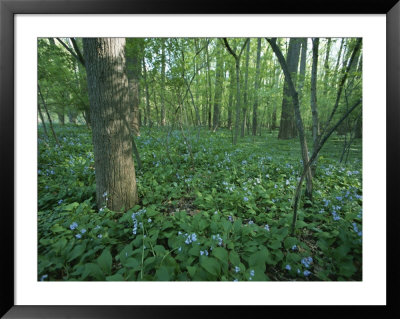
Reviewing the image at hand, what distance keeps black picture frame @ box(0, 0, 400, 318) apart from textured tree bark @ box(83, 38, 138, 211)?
1.38 feet

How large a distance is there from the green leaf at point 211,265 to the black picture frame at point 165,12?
288 millimetres

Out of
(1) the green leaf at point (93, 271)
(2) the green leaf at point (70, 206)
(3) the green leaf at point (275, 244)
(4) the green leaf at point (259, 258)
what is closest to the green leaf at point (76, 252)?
(1) the green leaf at point (93, 271)

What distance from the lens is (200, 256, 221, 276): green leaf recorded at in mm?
1015

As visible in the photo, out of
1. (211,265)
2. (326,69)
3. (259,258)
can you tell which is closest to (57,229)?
(211,265)

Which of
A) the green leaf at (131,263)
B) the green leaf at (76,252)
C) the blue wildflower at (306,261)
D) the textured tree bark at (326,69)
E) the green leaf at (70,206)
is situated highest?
the textured tree bark at (326,69)

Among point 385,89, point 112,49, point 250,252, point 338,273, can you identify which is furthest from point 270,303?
point 112,49

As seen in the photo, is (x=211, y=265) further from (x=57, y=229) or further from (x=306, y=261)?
(x=57, y=229)

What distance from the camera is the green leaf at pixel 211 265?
101 cm

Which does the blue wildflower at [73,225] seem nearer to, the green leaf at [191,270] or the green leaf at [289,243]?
the green leaf at [191,270]

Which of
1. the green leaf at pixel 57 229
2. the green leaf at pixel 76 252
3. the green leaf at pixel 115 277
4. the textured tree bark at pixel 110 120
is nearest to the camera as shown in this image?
the green leaf at pixel 115 277

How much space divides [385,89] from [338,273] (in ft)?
4.73

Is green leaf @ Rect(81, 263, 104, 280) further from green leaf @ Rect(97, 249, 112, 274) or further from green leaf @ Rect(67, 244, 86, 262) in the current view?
green leaf @ Rect(67, 244, 86, 262)

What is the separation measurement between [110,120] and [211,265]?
1.67 m

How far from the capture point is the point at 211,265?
3.40 feet
